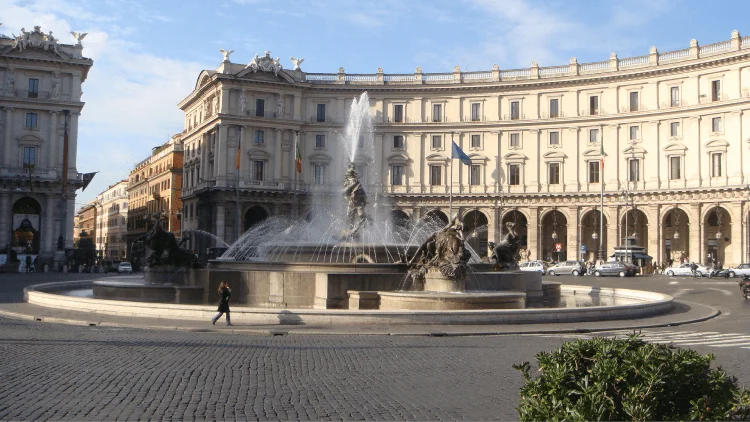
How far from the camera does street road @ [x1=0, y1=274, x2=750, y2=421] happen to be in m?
9.48

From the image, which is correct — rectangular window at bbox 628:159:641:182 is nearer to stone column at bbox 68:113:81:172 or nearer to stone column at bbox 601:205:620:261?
stone column at bbox 601:205:620:261

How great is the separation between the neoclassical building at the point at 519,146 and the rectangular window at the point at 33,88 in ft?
58.5

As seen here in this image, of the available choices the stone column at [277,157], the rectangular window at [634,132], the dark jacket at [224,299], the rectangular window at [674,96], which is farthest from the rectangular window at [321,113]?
the dark jacket at [224,299]

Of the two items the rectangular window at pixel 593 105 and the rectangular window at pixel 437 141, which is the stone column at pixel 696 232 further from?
the rectangular window at pixel 437 141

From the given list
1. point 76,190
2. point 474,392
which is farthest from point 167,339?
point 76,190

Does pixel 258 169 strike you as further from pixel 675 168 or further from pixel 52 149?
pixel 675 168

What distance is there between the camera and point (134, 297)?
2588cm

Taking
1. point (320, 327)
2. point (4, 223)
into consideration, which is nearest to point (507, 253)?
point (320, 327)

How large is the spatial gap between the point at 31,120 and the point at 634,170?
193 feet

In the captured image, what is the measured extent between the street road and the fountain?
A: 1.87 meters

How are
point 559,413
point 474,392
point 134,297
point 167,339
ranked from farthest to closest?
point 134,297 → point 167,339 → point 474,392 → point 559,413

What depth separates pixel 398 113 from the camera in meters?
82.2

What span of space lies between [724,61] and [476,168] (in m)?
26.4

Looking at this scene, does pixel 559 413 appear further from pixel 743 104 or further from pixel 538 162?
pixel 538 162
